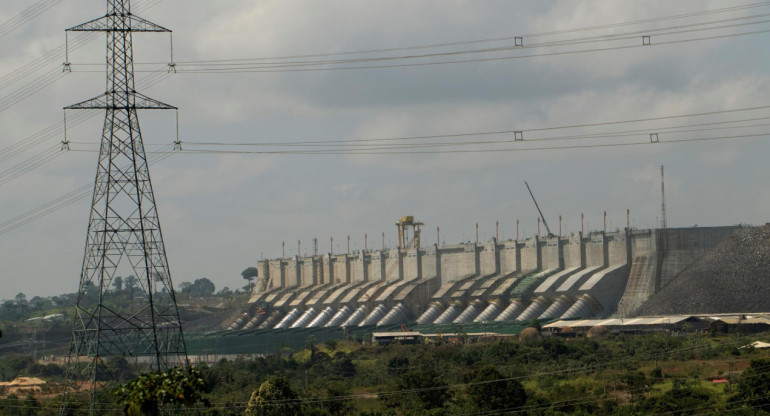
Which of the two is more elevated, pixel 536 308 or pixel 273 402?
pixel 536 308

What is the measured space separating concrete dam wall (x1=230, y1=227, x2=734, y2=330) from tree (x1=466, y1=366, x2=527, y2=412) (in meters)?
59.3

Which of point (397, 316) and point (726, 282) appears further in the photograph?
point (397, 316)

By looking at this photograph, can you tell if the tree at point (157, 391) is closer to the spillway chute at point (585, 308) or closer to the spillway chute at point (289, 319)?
the spillway chute at point (585, 308)

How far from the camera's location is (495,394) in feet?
179

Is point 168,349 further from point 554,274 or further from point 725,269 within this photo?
point 554,274

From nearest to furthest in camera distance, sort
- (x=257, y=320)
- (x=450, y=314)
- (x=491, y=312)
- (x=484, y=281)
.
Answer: (x=491, y=312), (x=450, y=314), (x=484, y=281), (x=257, y=320)

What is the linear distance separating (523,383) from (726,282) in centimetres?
4653

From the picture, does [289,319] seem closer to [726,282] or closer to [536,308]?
[536,308]

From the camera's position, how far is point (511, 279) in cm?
13062

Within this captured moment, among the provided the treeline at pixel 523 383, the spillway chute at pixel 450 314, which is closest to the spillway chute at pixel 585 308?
the spillway chute at pixel 450 314

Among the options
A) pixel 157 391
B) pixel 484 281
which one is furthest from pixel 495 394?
pixel 484 281

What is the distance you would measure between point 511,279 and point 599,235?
13.9m

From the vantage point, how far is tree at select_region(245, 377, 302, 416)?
52.9m

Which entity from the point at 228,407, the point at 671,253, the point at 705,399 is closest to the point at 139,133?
the point at 228,407
